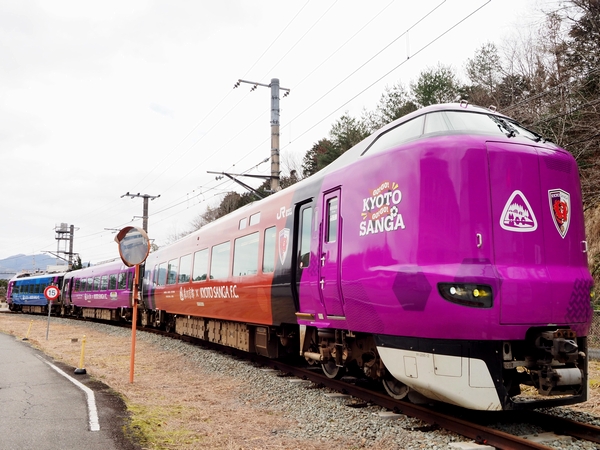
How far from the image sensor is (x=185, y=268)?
49.6 feet

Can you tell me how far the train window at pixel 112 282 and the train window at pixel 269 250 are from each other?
1927 centimetres

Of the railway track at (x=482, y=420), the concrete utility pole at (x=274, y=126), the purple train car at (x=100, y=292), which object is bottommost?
the railway track at (x=482, y=420)

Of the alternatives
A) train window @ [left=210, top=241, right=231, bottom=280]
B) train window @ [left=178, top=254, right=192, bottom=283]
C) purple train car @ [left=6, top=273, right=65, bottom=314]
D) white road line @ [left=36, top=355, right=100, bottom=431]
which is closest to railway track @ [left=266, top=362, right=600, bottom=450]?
white road line @ [left=36, top=355, right=100, bottom=431]

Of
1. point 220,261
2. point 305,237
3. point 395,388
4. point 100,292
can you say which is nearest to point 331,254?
point 305,237

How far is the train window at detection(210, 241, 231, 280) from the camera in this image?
11805 millimetres

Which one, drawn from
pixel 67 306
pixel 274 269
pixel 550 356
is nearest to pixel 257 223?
pixel 274 269

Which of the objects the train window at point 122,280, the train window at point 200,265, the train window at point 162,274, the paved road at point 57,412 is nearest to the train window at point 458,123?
the paved road at point 57,412

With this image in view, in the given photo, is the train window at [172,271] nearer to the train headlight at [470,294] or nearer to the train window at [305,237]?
the train window at [305,237]

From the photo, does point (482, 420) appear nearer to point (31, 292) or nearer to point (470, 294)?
point (470, 294)

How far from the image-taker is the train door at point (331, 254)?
6867mm

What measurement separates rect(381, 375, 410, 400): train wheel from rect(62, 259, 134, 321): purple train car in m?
19.1

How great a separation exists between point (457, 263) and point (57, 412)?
17.1ft

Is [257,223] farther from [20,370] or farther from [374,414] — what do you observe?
[20,370]

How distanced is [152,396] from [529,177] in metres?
Answer: 6.03
